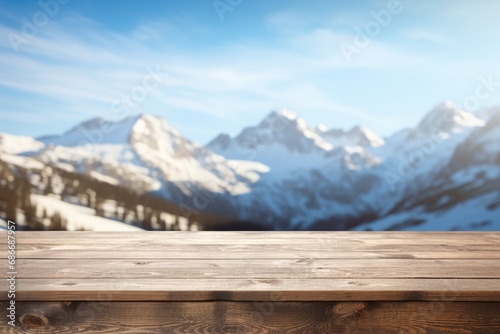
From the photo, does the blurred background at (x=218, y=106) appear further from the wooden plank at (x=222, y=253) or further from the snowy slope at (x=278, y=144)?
the wooden plank at (x=222, y=253)

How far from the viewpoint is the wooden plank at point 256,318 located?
3.31 feet

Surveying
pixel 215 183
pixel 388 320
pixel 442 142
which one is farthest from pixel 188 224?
pixel 388 320

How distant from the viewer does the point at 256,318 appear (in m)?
1.01

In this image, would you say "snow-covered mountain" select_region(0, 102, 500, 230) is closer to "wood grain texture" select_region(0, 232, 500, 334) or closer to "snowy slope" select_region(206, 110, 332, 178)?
"snowy slope" select_region(206, 110, 332, 178)

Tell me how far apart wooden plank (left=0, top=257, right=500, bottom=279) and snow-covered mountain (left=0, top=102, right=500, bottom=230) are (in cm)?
311

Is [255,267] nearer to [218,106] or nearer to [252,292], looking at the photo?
[252,292]

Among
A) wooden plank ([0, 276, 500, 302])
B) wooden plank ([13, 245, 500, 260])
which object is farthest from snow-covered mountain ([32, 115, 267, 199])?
wooden plank ([0, 276, 500, 302])

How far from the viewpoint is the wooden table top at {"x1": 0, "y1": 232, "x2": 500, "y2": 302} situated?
3.31 feet

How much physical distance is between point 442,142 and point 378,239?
314 centimetres

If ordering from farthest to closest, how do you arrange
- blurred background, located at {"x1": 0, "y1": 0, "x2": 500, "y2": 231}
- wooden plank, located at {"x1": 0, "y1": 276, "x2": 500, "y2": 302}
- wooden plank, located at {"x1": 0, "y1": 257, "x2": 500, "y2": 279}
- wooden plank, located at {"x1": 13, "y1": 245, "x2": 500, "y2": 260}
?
blurred background, located at {"x1": 0, "y1": 0, "x2": 500, "y2": 231}
wooden plank, located at {"x1": 13, "y1": 245, "x2": 500, "y2": 260}
wooden plank, located at {"x1": 0, "y1": 257, "x2": 500, "y2": 279}
wooden plank, located at {"x1": 0, "y1": 276, "x2": 500, "y2": 302}

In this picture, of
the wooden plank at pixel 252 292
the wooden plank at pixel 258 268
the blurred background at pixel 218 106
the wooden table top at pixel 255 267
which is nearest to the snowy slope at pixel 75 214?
the blurred background at pixel 218 106

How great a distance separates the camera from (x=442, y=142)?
4.63 meters

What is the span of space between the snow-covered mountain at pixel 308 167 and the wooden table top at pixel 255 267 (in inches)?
103

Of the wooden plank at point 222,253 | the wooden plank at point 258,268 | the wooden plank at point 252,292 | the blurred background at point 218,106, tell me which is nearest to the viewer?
the wooden plank at point 252,292
